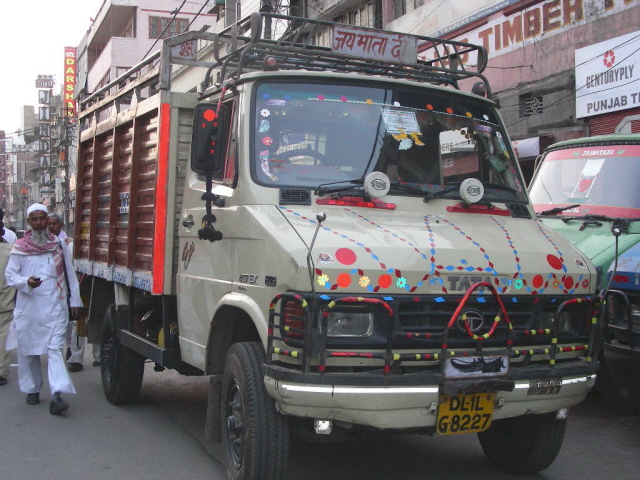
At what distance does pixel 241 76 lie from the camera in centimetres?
479

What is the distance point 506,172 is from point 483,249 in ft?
4.14

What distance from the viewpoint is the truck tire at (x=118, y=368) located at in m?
6.83

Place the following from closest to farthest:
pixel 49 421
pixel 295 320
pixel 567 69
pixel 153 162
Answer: pixel 295 320 → pixel 153 162 → pixel 49 421 → pixel 567 69

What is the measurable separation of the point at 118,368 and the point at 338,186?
3363 mm

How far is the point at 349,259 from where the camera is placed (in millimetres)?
3836

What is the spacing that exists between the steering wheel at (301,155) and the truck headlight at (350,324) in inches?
46.0

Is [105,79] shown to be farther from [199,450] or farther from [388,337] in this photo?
[388,337]

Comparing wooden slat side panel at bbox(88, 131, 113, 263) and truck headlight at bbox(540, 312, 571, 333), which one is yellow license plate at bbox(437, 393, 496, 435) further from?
wooden slat side panel at bbox(88, 131, 113, 263)

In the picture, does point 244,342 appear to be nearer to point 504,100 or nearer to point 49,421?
point 49,421

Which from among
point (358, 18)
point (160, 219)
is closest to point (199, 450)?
point (160, 219)

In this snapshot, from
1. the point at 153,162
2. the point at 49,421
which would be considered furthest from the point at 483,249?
the point at 49,421

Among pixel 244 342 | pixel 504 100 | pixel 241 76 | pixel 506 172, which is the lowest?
pixel 244 342

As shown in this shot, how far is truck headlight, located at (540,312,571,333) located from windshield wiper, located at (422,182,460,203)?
97 cm

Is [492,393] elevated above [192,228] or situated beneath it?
situated beneath
